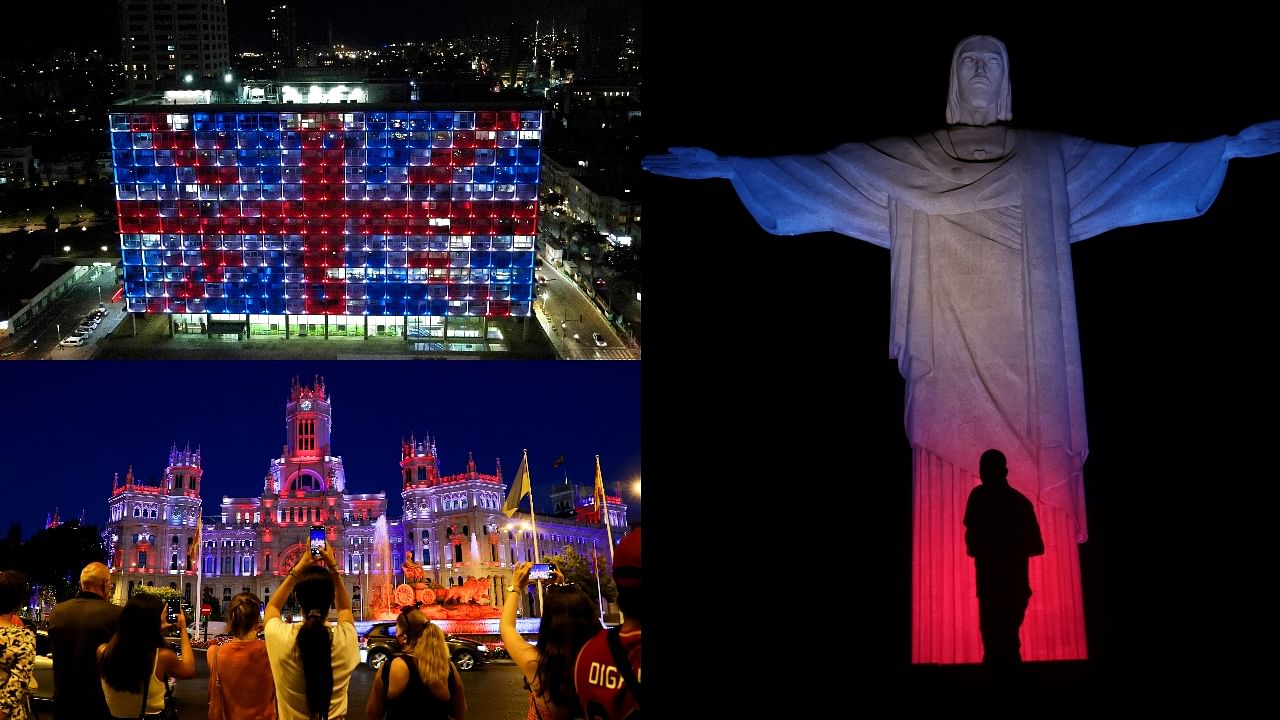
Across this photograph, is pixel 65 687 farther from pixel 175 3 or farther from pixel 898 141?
pixel 175 3

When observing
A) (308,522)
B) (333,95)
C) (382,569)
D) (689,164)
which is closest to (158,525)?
(308,522)

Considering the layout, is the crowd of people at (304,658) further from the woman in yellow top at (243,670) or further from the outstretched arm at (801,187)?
the outstretched arm at (801,187)

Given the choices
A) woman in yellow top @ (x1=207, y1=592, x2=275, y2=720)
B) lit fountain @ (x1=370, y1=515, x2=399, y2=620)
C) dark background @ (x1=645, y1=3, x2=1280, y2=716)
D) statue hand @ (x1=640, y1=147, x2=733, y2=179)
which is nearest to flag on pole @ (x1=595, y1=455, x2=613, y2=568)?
lit fountain @ (x1=370, y1=515, x2=399, y2=620)

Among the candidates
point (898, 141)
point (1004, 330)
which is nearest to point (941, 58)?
point (898, 141)

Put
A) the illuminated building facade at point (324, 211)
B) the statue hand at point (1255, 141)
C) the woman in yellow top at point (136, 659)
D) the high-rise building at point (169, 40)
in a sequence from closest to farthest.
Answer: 1. the woman in yellow top at point (136, 659)
2. the statue hand at point (1255, 141)
3. the high-rise building at point (169, 40)
4. the illuminated building facade at point (324, 211)

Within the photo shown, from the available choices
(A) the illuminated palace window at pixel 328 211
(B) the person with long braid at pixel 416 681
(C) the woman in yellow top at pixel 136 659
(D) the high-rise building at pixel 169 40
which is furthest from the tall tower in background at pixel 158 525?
(A) the illuminated palace window at pixel 328 211

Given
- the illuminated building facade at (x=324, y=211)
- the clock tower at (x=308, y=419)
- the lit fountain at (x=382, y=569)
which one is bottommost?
the lit fountain at (x=382, y=569)

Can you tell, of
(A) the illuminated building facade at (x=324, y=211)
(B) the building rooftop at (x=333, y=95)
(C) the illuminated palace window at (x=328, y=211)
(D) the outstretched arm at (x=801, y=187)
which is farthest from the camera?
(C) the illuminated palace window at (x=328, y=211)
